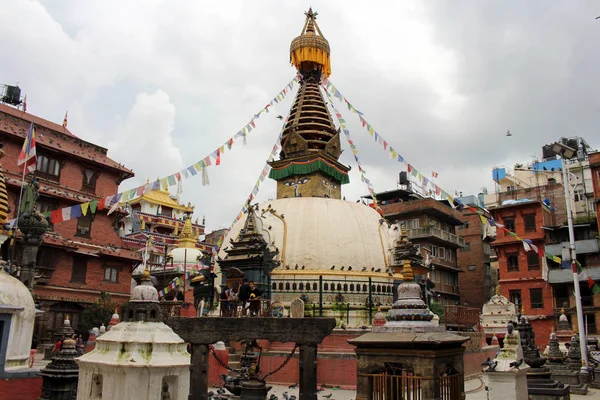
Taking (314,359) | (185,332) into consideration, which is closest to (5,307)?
(185,332)

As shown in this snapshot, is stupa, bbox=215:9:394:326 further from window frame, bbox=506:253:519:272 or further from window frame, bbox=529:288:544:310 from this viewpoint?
window frame, bbox=529:288:544:310

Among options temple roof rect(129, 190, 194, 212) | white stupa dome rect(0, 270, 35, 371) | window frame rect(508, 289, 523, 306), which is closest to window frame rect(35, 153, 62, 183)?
white stupa dome rect(0, 270, 35, 371)

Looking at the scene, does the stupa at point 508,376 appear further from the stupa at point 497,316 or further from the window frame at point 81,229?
the window frame at point 81,229

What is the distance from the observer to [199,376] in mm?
13797

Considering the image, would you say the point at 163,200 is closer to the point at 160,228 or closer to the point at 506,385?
the point at 160,228

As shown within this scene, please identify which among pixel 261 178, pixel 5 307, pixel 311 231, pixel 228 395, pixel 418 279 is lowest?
pixel 228 395

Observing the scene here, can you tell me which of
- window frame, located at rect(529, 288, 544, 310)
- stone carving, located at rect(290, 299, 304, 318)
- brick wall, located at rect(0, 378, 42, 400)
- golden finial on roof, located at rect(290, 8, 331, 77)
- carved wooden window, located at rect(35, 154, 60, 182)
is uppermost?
golden finial on roof, located at rect(290, 8, 331, 77)

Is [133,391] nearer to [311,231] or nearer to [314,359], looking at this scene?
[314,359]

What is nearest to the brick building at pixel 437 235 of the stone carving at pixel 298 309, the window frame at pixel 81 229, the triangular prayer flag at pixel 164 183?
the window frame at pixel 81 229

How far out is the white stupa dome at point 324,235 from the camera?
2475 centimetres

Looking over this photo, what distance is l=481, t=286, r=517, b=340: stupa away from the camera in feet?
93.9

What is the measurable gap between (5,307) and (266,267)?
12.2 metres

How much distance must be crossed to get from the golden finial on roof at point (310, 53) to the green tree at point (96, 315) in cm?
1965

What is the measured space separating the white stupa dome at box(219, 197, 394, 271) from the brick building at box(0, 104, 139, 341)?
1091 cm
